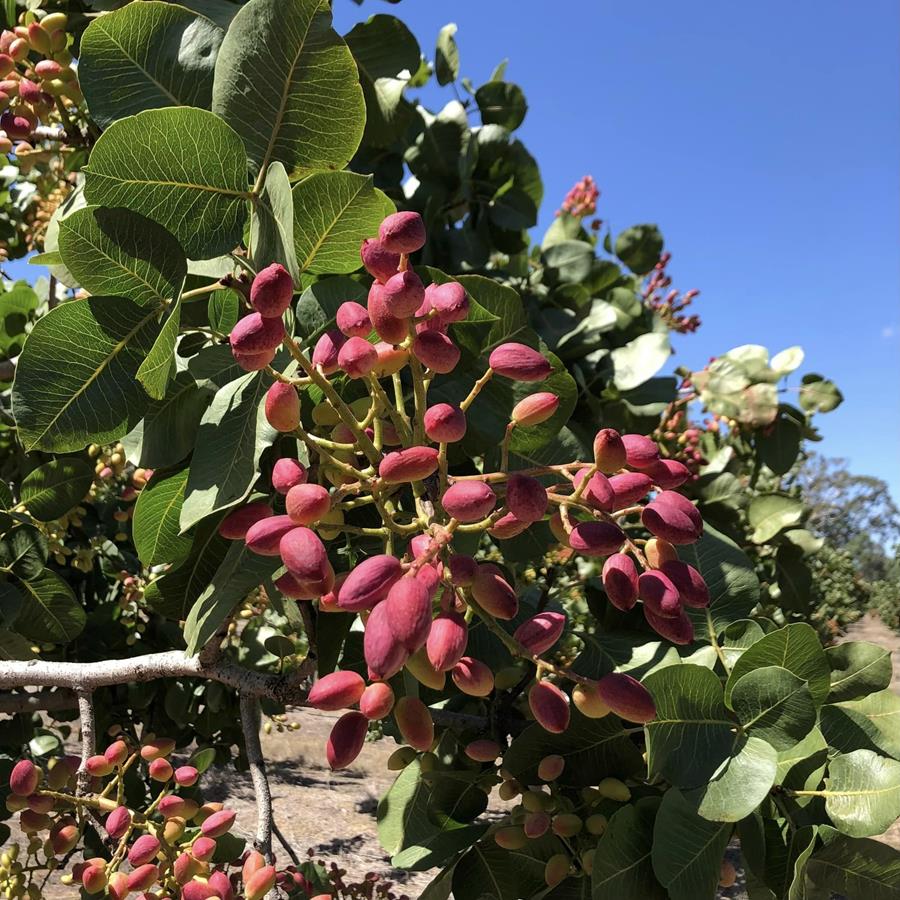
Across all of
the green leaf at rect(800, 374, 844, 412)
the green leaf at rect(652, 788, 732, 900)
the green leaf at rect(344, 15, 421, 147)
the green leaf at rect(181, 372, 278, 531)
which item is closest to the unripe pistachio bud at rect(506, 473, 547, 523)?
the green leaf at rect(181, 372, 278, 531)

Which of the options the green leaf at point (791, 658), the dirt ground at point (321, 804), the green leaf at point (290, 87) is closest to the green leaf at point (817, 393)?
the green leaf at point (791, 658)

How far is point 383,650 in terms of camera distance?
47cm

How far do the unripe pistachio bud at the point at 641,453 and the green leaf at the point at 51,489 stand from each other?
939 mm

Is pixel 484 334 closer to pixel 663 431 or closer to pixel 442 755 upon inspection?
pixel 442 755

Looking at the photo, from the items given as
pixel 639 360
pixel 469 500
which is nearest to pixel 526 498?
pixel 469 500

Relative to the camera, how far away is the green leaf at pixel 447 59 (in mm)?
1812

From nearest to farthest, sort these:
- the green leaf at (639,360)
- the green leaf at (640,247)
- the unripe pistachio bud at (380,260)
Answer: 1. the unripe pistachio bud at (380,260)
2. the green leaf at (639,360)
3. the green leaf at (640,247)

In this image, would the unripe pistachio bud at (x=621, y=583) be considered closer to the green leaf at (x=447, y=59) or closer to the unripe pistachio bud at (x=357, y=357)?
the unripe pistachio bud at (x=357, y=357)

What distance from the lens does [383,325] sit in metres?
0.57

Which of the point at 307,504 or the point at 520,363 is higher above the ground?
the point at 520,363

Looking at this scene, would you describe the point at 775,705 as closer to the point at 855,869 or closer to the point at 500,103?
the point at 855,869

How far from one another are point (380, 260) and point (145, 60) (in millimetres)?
334

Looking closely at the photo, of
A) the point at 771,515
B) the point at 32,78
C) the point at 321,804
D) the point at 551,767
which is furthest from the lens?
the point at 321,804

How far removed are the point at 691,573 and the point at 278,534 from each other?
0.32m
